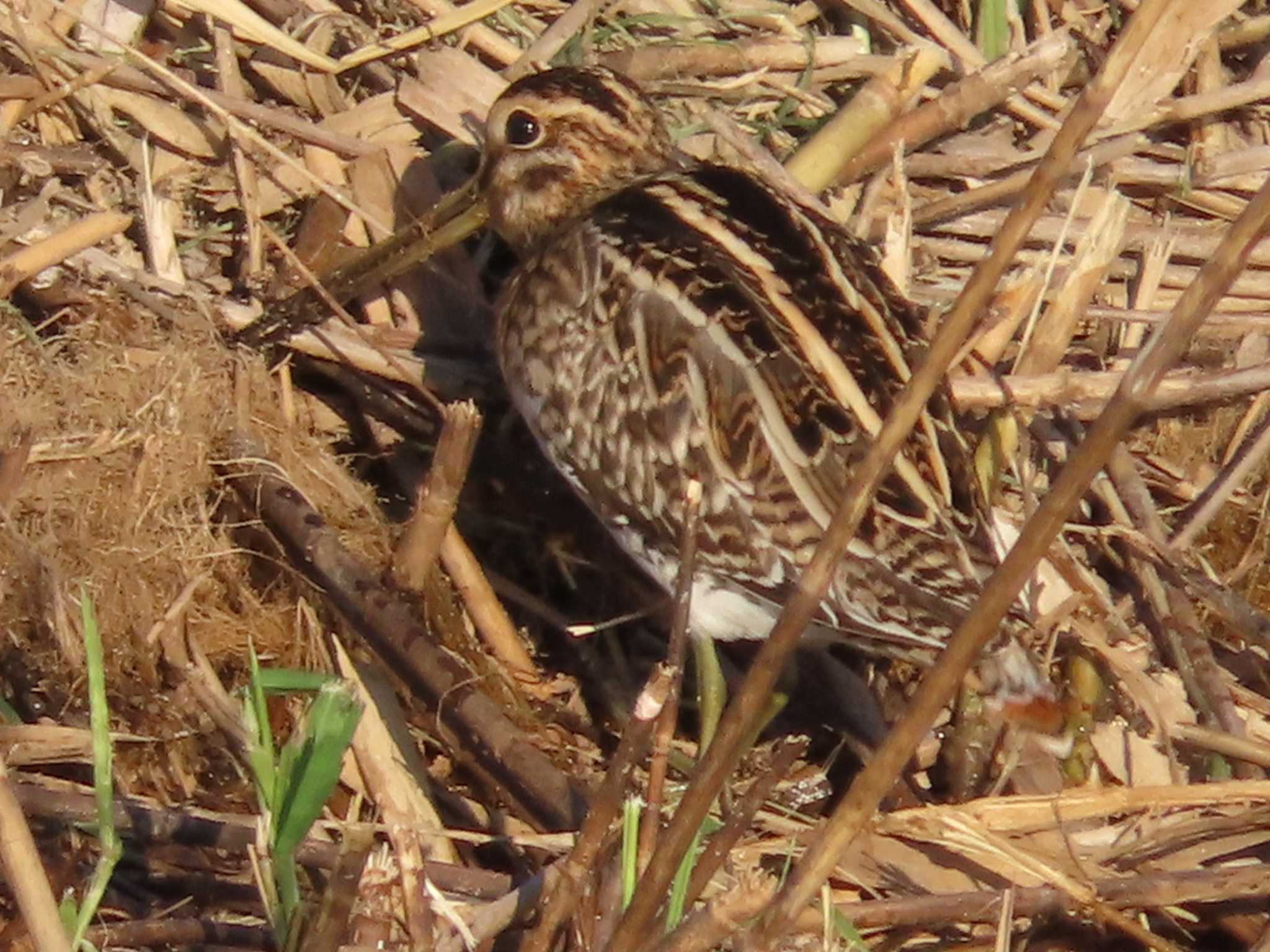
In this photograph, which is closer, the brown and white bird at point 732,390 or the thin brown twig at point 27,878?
the thin brown twig at point 27,878

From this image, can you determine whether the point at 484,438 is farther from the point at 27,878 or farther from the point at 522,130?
the point at 27,878

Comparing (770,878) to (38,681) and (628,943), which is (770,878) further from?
(38,681)

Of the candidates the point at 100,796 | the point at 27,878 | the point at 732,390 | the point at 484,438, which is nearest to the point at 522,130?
the point at 484,438

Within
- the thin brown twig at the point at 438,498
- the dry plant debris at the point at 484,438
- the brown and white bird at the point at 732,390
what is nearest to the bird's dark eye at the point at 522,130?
the brown and white bird at the point at 732,390

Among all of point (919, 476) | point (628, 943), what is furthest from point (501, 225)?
point (628, 943)

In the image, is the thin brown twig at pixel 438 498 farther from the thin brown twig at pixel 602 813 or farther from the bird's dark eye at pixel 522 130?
the thin brown twig at pixel 602 813

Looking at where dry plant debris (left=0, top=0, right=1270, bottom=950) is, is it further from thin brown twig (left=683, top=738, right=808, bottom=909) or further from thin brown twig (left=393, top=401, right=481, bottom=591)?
thin brown twig (left=683, top=738, right=808, bottom=909)
